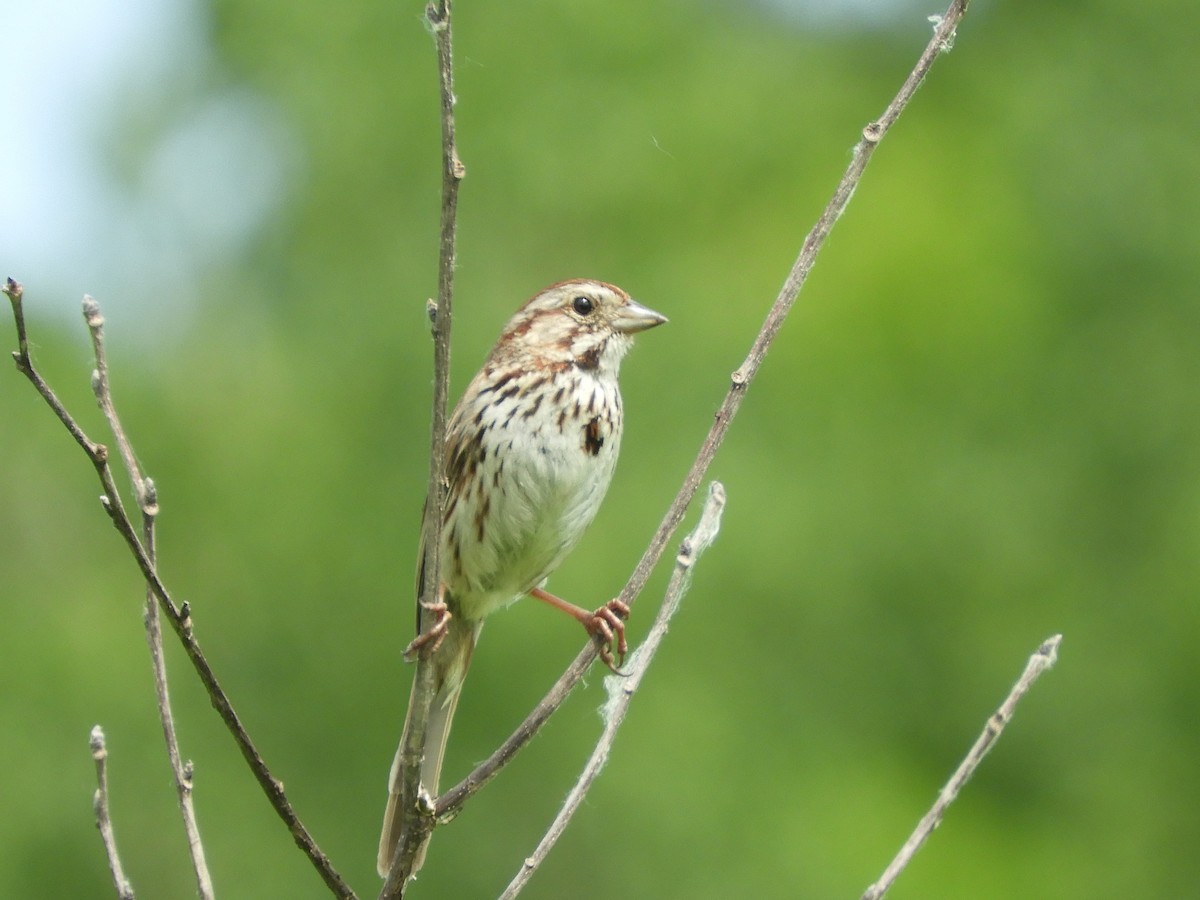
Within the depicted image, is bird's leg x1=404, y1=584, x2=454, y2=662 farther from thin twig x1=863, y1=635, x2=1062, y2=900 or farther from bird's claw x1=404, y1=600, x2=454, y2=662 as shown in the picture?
thin twig x1=863, y1=635, x2=1062, y2=900

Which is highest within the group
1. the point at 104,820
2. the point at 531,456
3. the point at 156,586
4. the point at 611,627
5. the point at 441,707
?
the point at 531,456

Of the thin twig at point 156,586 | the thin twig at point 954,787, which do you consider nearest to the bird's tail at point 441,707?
the thin twig at point 156,586

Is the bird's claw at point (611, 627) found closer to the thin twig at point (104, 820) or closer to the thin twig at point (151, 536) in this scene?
the thin twig at point (151, 536)

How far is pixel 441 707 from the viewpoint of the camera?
4938mm

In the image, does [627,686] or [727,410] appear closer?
[627,686]

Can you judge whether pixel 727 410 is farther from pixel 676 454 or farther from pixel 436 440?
pixel 676 454

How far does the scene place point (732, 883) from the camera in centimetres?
980

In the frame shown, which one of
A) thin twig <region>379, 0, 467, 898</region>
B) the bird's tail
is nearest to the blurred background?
the bird's tail

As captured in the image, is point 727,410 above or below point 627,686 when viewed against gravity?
above

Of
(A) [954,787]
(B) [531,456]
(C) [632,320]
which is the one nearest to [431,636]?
(B) [531,456]

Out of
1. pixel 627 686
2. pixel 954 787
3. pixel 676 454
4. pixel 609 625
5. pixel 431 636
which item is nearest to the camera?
pixel 954 787

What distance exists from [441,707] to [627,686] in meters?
1.78

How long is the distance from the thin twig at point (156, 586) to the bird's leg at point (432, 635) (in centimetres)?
45

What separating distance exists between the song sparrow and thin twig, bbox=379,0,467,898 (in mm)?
1042
